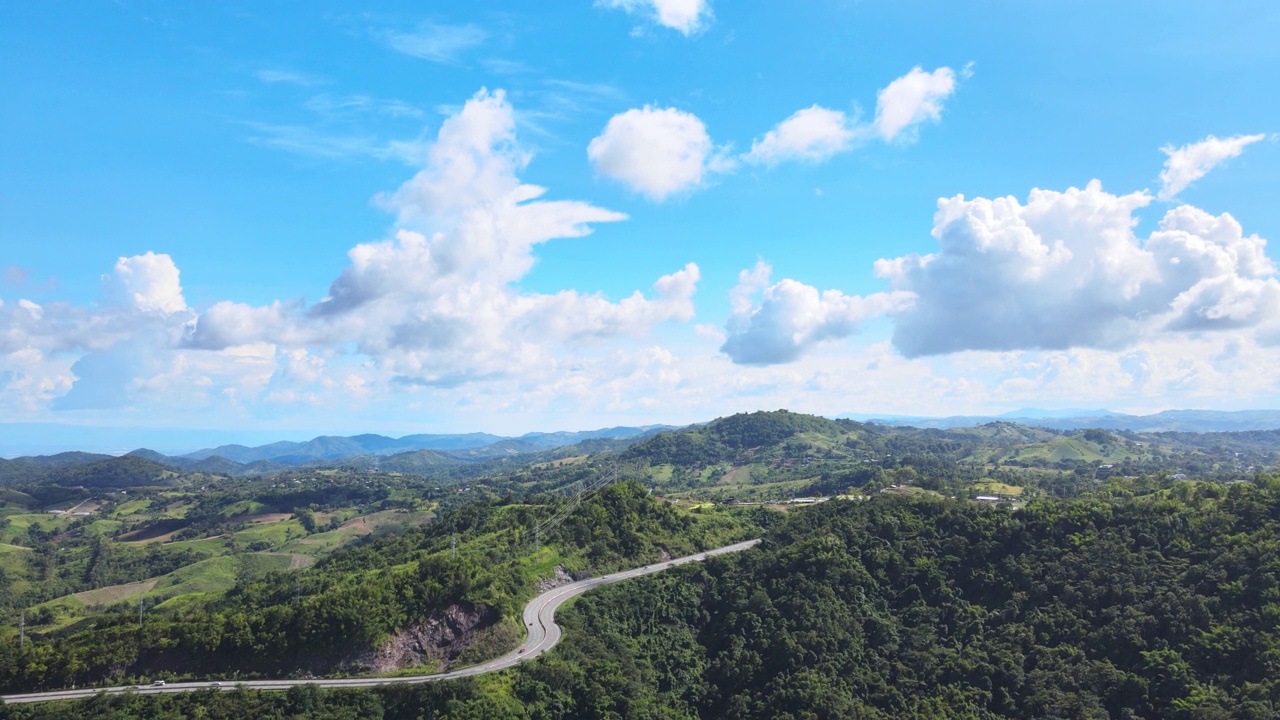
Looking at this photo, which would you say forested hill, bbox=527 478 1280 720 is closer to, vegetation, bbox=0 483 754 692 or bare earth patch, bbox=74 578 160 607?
vegetation, bbox=0 483 754 692

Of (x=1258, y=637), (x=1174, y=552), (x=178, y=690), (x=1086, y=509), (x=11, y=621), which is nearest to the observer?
(x=178, y=690)

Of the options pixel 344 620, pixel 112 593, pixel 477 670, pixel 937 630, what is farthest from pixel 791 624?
pixel 112 593

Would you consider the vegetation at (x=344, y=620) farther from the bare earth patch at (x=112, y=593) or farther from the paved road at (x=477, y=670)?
the bare earth patch at (x=112, y=593)

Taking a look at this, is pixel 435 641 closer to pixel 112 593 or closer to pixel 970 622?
pixel 970 622

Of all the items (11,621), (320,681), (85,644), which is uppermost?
(85,644)

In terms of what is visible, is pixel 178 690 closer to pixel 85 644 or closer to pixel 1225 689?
pixel 85 644

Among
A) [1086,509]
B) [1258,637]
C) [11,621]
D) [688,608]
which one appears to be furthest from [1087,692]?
[11,621]

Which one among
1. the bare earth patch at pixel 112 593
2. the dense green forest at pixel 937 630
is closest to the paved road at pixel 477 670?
the dense green forest at pixel 937 630

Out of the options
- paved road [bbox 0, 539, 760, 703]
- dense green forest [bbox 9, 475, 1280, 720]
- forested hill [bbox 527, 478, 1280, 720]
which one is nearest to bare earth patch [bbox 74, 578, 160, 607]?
paved road [bbox 0, 539, 760, 703]
